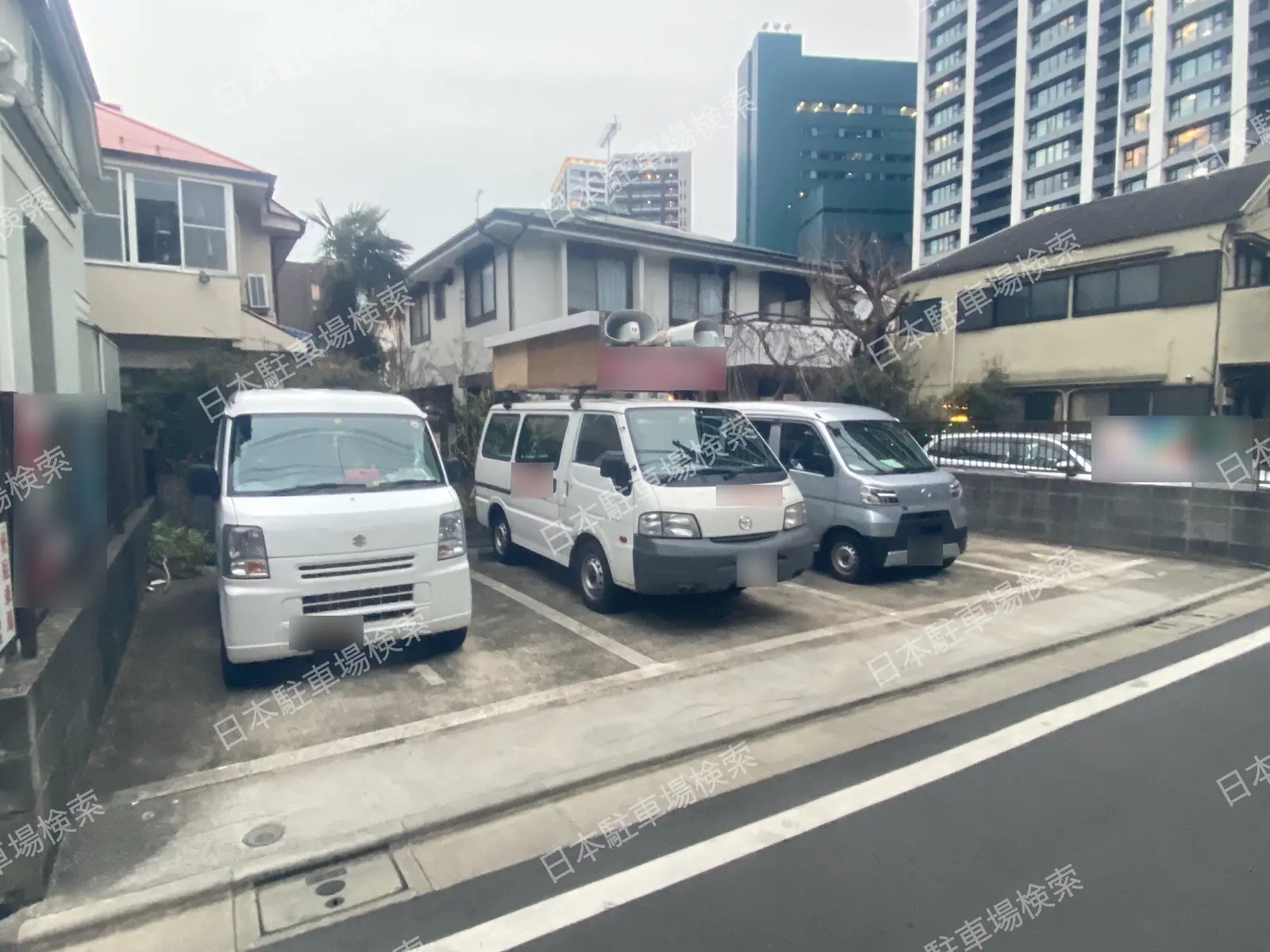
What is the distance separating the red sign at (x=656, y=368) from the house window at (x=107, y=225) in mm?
9453

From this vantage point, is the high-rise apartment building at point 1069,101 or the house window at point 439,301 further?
the high-rise apartment building at point 1069,101

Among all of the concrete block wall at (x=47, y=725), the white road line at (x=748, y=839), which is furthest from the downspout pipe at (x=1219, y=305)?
the concrete block wall at (x=47, y=725)

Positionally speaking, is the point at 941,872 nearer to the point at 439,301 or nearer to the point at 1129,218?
the point at 439,301

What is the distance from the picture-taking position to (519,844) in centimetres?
351

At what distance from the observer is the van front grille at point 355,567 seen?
5.09m

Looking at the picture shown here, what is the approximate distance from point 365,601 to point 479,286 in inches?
536

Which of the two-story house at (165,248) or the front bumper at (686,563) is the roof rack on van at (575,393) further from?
the two-story house at (165,248)

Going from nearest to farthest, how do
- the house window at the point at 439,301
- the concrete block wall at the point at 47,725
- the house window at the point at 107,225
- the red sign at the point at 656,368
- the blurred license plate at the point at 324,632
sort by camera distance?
the concrete block wall at the point at 47,725, the blurred license plate at the point at 324,632, the red sign at the point at 656,368, the house window at the point at 107,225, the house window at the point at 439,301

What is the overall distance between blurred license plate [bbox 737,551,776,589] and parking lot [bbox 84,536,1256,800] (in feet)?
1.46

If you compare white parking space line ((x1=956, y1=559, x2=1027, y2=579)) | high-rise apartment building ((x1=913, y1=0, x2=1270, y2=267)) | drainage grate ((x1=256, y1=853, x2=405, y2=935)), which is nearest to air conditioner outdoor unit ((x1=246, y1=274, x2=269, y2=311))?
white parking space line ((x1=956, y1=559, x2=1027, y2=579))

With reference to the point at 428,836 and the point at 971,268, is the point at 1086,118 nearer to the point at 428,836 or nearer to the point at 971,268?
the point at 971,268

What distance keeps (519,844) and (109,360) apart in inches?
372

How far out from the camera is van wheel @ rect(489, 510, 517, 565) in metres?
9.21

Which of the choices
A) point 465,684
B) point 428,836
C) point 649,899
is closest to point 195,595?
point 465,684
